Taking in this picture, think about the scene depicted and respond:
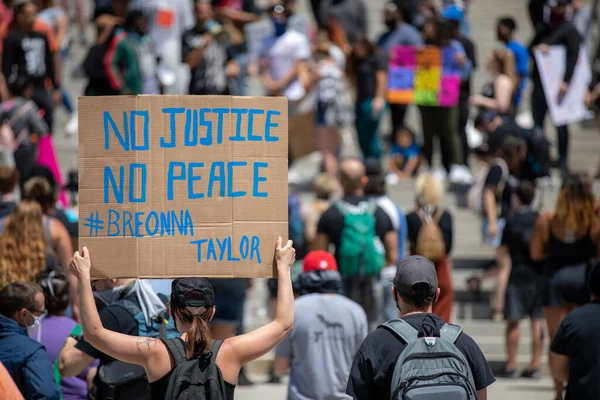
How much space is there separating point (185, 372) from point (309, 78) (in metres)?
9.63

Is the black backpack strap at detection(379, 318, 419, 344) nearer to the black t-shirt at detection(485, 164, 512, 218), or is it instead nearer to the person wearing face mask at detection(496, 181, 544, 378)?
the person wearing face mask at detection(496, 181, 544, 378)

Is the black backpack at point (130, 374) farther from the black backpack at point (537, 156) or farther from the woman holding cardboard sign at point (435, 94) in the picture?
the woman holding cardboard sign at point (435, 94)

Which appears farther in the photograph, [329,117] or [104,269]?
[329,117]

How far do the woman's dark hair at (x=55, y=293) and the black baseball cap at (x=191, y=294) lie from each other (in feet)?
5.58

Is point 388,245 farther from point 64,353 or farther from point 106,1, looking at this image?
point 106,1

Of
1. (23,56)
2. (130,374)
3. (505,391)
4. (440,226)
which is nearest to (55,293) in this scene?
(130,374)

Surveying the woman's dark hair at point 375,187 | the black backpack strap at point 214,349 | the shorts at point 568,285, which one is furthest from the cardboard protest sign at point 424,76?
the black backpack strap at point 214,349

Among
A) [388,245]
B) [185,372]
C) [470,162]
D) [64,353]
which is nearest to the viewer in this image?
[185,372]

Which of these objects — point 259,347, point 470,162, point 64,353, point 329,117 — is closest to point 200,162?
point 259,347

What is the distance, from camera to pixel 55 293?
7.12 meters

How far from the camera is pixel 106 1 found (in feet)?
57.6

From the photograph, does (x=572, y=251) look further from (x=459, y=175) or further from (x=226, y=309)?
(x=459, y=175)

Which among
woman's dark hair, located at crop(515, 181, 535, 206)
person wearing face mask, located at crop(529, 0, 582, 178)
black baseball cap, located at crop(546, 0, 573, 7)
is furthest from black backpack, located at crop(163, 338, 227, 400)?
black baseball cap, located at crop(546, 0, 573, 7)

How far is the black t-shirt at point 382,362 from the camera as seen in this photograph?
5.56 metres
